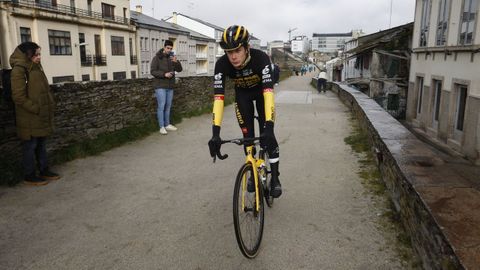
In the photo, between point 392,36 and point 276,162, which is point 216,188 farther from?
point 392,36

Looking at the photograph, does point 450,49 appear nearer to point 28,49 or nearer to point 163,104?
point 163,104

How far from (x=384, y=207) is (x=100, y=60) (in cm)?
4120

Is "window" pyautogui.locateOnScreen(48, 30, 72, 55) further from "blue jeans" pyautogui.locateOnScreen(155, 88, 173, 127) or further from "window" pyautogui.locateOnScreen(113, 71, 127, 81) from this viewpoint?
"blue jeans" pyautogui.locateOnScreen(155, 88, 173, 127)

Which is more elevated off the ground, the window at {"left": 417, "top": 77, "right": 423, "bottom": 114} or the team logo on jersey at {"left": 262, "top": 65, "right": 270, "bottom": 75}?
the team logo on jersey at {"left": 262, "top": 65, "right": 270, "bottom": 75}

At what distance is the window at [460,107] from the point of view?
1538 cm

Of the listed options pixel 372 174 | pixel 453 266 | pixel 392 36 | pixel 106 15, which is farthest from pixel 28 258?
pixel 106 15

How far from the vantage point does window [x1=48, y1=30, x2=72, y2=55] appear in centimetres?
3459

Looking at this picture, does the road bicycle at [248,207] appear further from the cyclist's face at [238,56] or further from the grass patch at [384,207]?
the grass patch at [384,207]


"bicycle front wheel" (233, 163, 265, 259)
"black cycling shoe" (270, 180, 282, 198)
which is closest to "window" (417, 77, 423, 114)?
"black cycling shoe" (270, 180, 282, 198)

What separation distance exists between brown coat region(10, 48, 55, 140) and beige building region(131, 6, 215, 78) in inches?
1751

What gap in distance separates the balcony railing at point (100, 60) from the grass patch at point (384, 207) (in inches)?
1477

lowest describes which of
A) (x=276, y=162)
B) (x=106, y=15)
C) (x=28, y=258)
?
(x=28, y=258)

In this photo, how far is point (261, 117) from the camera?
15.1ft

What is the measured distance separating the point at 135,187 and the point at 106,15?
141ft
